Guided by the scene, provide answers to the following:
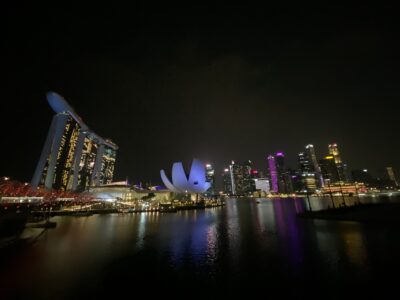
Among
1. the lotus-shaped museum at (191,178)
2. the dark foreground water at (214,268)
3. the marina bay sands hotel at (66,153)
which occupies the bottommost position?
the dark foreground water at (214,268)

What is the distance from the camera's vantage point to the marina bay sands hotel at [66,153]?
60.2 meters

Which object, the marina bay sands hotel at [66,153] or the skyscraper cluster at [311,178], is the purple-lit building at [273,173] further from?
the marina bay sands hotel at [66,153]

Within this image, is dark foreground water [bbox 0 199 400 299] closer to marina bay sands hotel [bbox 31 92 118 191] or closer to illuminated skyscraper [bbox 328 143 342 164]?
marina bay sands hotel [bbox 31 92 118 191]

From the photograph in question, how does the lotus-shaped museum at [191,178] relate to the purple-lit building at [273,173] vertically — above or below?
below

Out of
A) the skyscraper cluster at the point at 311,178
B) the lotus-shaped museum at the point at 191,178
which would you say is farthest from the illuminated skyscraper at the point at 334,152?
the lotus-shaped museum at the point at 191,178

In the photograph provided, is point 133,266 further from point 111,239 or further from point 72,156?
point 72,156

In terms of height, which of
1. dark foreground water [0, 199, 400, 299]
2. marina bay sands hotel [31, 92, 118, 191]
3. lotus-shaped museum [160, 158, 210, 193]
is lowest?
dark foreground water [0, 199, 400, 299]

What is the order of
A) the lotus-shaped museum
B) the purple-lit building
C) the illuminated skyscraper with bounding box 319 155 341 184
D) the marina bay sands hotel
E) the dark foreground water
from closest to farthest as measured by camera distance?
1. the dark foreground water
2. the marina bay sands hotel
3. the lotus-shaped museum
4. the illuminated skyscraper with bounding box 319 155 341 184
5. the purple-lit building

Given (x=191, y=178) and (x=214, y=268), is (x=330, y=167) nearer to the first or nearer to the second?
(x=191, y=178)

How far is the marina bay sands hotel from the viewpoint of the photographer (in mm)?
60156

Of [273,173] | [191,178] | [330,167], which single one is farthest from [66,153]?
[273,173]

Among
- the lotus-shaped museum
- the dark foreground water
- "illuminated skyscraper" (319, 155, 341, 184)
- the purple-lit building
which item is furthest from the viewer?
the purple-lit building

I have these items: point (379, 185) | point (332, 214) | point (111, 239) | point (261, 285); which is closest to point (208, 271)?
point (261, 285)

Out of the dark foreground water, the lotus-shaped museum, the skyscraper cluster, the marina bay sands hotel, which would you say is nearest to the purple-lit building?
the skyscraper cluster
